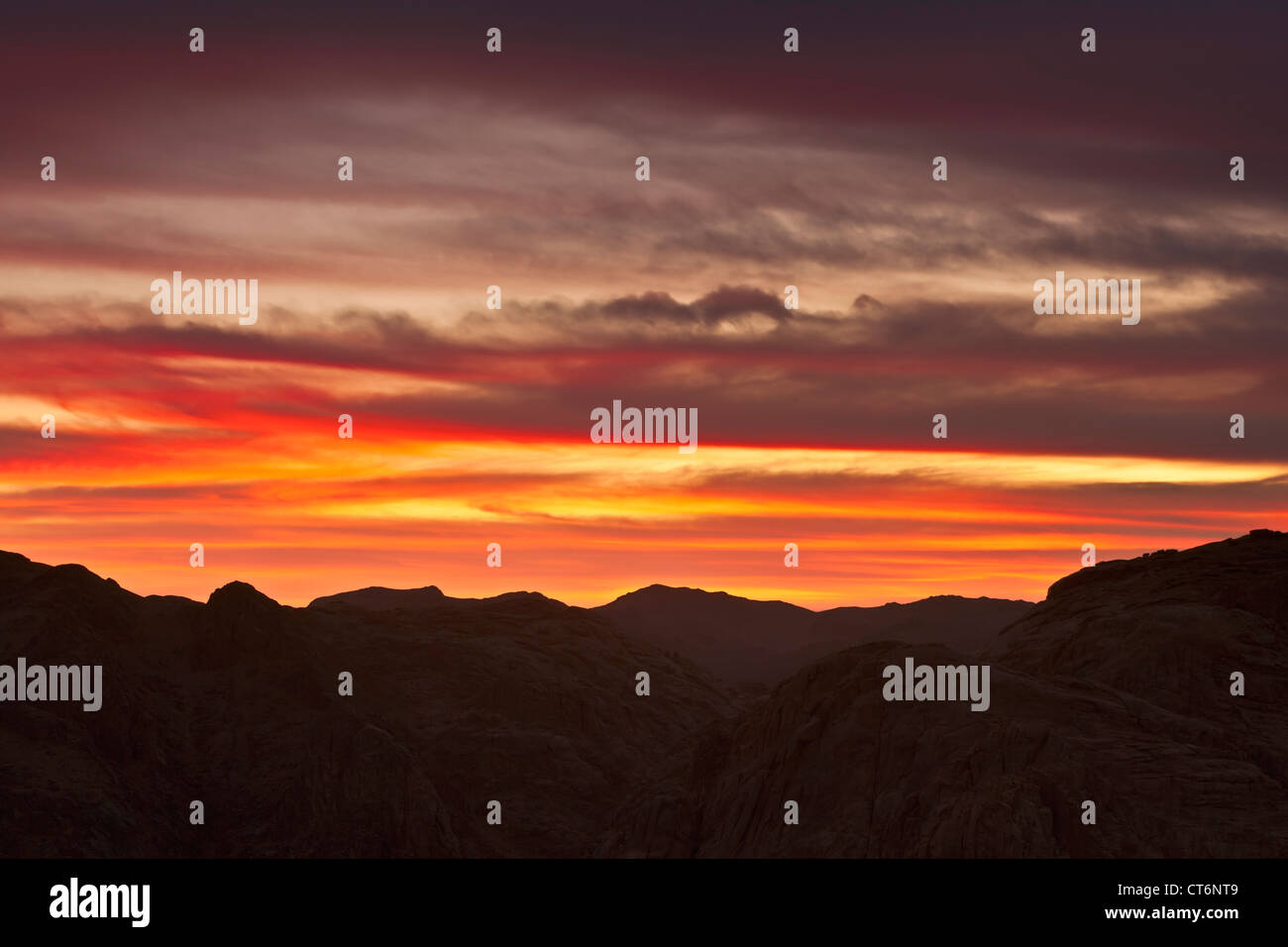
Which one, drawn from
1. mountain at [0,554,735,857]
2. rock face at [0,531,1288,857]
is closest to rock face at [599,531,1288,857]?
rock face at [0,531,1288,857]

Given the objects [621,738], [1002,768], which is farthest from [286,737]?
[1002,768]

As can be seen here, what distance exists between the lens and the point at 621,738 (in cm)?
13588

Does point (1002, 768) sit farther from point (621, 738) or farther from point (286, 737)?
point (621, 738)

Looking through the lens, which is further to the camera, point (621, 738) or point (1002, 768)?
point (621, 738)

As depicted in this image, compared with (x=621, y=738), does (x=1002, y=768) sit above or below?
above

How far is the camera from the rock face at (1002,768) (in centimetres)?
7712

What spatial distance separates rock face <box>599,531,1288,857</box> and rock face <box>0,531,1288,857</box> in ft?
0.57

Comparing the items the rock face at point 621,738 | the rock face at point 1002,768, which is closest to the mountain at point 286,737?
the rock face at point 621,738

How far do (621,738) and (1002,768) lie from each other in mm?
60651

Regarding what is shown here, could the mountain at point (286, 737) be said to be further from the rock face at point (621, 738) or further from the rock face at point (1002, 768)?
the rock face at point (1002, 768)

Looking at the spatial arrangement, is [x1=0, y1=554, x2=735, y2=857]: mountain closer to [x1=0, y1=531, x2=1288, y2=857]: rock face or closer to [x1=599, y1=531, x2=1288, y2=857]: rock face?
[x1=0, y1=531, x2=1288, y2=857]: rock face

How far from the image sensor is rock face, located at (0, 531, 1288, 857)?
262 ft
